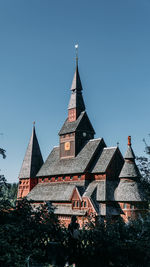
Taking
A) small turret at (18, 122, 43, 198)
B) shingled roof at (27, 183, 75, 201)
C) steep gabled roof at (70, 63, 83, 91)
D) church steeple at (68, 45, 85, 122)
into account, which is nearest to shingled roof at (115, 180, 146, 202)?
shingled roof at (27, 183, 75, 201)

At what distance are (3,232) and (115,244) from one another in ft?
13.7

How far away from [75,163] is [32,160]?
487 inches

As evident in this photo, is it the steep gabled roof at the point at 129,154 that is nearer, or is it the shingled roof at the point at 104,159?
the steep gabled roof at the point at 129,154

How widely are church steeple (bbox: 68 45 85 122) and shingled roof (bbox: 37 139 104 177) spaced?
5.63 m

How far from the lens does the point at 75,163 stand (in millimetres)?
43969

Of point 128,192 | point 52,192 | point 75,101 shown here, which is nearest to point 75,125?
point 75,101

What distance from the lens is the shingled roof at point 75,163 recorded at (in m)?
42.3

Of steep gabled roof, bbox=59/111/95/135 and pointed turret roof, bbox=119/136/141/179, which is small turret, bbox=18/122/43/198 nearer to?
steep gabled roof, bbox=59/111/95/135

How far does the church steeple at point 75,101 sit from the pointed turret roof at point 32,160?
10703 mm

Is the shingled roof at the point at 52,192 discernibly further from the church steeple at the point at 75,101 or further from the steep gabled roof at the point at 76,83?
the steep gabled roof at the point at 76,83

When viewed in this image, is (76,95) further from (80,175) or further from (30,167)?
(30,167)

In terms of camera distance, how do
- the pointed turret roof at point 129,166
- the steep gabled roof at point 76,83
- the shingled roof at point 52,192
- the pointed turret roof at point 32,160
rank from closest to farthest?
the pointed turret roof at point 129,166 < the shingled roof at point 52,192 < the steep gabled roof at point 76,83 < the pointed turret roof at point 32,160

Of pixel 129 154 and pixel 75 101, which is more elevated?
pixel 75 101

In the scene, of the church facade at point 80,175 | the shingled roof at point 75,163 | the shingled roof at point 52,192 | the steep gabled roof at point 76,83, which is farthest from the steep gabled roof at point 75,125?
the shingled roof at point 52,192
